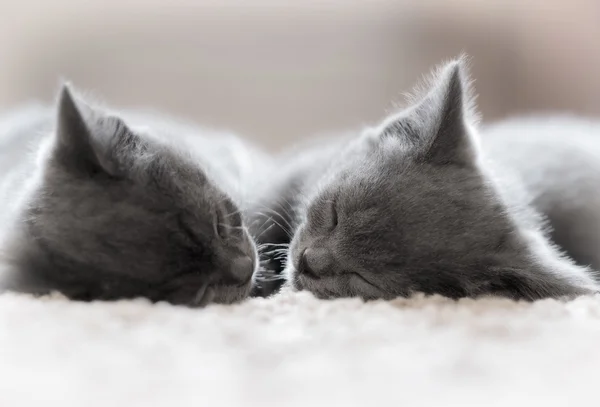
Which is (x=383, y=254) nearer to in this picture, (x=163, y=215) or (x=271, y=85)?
(x=163, y=215)

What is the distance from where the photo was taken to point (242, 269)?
0.96m

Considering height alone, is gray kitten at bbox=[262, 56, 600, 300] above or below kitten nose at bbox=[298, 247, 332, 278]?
above

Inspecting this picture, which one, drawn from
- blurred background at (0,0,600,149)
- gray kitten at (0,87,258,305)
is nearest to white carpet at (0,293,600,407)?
gray kitten at (0,87,258,305)

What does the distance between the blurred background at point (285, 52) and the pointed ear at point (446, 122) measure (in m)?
1.12

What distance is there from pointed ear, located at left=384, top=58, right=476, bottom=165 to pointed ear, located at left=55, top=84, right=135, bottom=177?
49 cm

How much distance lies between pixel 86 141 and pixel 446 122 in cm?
57

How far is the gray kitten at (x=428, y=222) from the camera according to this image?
3.15 ft

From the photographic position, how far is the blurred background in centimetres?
216

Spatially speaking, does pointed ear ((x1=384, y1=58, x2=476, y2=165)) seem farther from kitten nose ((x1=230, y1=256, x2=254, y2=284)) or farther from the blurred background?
the blurred background

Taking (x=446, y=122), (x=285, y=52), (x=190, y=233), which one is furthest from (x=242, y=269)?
(x=285, y=52)

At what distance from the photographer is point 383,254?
966mm

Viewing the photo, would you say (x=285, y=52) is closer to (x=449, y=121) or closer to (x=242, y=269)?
(x=449, y=121)

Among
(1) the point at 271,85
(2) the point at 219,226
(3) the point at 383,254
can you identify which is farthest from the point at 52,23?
(3) the point at 383,254

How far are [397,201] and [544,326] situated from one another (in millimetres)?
294
